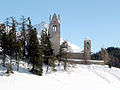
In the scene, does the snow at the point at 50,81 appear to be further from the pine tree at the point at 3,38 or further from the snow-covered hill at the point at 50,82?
the pine tree at the point at 3,38

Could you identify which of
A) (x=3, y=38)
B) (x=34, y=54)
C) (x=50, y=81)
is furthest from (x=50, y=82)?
(x=3, y=38)

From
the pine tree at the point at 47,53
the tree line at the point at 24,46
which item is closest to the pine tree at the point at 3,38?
the tree line at the point at 24,46

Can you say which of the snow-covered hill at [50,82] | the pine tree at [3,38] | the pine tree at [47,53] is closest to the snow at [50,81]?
the snow-covered hill at [50,82]

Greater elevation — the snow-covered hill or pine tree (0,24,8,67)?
pine tree (0,24,8,67)

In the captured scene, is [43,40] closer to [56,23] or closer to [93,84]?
[93,84]

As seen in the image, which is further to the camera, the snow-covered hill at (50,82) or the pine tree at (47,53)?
the pine tree at (47,53)

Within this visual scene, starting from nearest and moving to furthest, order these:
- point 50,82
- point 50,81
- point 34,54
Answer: point 50,82 < point 50,81 < point 34,54

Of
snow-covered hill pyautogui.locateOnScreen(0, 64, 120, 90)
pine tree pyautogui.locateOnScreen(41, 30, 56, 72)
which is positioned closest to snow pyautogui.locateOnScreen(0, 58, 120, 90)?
snow-covered hill pyautogui.locateOnScreen(0, 64, 120, 90)

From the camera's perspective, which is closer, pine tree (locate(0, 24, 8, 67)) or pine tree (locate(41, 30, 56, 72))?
pine tree (locate(0, 24, 8, 67))

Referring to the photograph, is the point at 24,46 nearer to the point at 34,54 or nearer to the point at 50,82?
the point at 34,54

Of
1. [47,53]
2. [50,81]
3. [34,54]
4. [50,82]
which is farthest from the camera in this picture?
[47,53]

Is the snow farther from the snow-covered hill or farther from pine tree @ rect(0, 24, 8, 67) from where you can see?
pine tree @ rect(0, 24, 8, 67)

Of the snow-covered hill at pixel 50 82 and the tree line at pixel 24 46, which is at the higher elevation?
the tree line at pixel 24 46

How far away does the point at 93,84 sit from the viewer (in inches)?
1375
